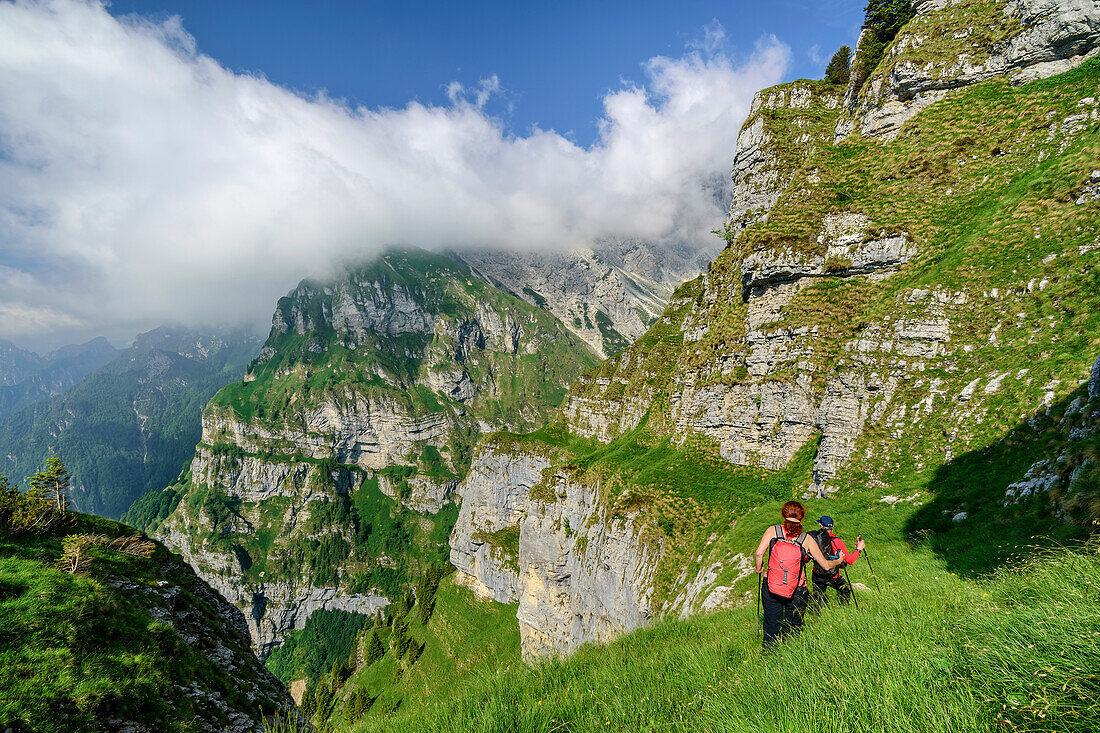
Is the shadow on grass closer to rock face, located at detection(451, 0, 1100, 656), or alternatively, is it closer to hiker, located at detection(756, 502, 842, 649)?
rock face, located at detection(451, 0, 1100, 656)

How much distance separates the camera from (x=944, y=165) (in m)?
26.1

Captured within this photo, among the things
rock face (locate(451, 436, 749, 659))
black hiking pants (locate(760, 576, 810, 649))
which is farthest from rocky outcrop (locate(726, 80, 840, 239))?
black hiking pants (locate(760, 576, 810, 649))

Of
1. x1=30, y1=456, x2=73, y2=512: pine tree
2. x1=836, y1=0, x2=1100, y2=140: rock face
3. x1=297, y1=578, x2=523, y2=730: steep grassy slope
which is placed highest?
x1=836, y1=0, x2=1100, y2=140: rock face

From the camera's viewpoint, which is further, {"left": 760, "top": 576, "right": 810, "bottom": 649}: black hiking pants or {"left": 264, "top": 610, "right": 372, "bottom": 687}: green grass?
{"left": 264, "top": 610, "right": 372, "bottom": 687}: green grass

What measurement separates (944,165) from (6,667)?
43476mm

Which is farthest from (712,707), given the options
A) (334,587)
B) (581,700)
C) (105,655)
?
(334,587)

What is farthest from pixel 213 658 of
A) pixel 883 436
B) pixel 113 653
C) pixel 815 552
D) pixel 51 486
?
pixel 883 436

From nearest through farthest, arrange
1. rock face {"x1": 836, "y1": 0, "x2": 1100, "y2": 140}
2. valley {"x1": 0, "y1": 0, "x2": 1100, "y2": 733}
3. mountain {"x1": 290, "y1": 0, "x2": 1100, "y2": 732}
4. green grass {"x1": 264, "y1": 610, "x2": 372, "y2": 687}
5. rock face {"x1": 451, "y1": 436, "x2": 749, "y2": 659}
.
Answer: mountain {"x1": 290, "y1": 0, "x2": 1100, "y2": 732}
valley {"x1": 0, "y1": 0, "x2": 1100, "y2": 733}
rock face {"x1": 836, "y1": 0, "x2": 1100, "y2": 140}
rock face {"x1": 451, "y1": 436, "x2": 749, "y2": 659}
green grass {"x1": 264, "y1": 610, "x2": 372, "y2": 687}

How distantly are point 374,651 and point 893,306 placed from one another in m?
100

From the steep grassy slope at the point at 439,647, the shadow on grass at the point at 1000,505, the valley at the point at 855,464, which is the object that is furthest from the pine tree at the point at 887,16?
the steep grassy slope at the point at 439,647

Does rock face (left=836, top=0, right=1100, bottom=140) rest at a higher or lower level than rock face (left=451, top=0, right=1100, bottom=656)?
higher

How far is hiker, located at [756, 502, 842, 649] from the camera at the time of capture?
24.2 ft

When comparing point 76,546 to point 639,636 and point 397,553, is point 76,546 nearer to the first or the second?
point 639,636

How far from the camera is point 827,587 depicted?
8961 millimetres
